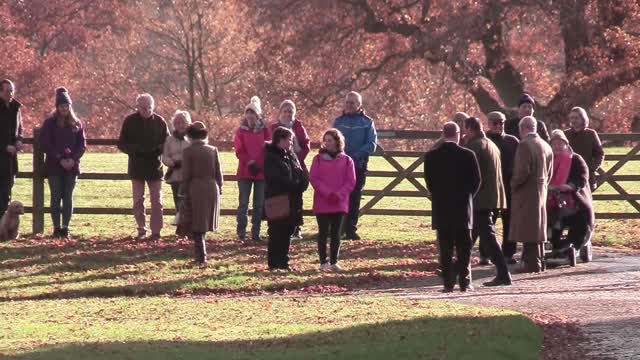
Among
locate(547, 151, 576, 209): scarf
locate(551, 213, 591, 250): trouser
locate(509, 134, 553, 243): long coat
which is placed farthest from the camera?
locate(551, 213, 591, 250): trouser

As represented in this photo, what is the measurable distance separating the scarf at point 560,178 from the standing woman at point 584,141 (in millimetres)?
1214

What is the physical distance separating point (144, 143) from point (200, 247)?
2.90 metres

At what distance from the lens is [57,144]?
2133 centimetres

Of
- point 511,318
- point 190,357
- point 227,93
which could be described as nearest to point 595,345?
point 511,318

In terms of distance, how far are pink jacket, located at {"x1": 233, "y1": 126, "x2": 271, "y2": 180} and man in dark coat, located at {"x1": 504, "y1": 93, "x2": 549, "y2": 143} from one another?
11.2 feet

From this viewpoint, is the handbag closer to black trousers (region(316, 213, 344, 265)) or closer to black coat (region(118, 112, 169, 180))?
black trousers (region(316, 213, 344, 265))

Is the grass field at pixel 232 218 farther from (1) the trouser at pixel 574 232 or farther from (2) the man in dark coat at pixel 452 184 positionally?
(2) the man in dark coat at pixel 452 184

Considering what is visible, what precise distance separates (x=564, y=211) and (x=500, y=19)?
559 inches

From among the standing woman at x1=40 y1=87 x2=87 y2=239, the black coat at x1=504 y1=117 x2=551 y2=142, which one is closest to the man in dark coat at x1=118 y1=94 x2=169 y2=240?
the standing woman at x1=40 y1=87 x2=87 y2=239

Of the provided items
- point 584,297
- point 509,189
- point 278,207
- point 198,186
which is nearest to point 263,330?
point 584,297

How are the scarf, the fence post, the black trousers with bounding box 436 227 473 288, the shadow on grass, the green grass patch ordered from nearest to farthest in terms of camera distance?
the shadow on grass → the green grass patch → the black trousers with bounding box 436 227 473 288 → the scarf → the fence post

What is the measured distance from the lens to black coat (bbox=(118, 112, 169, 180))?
2127 cm

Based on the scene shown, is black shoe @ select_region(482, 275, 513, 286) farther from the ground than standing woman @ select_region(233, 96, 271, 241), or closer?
closer

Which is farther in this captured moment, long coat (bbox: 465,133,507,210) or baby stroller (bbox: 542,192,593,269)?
baby stroller (bbox: 542,192,593,269)
